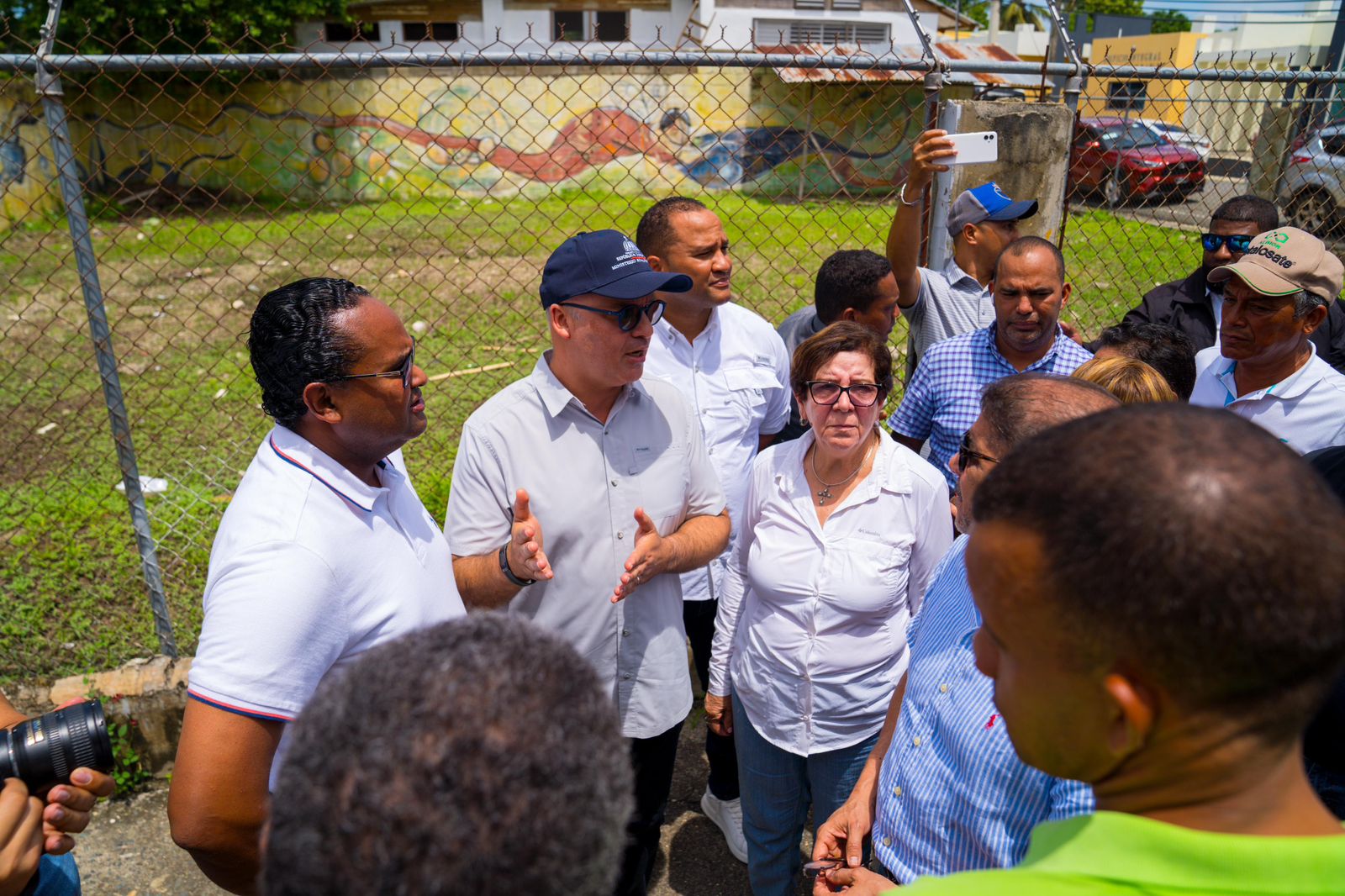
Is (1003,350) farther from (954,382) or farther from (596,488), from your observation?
(596,488)

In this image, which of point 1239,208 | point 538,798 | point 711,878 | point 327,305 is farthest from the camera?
point 1239,208

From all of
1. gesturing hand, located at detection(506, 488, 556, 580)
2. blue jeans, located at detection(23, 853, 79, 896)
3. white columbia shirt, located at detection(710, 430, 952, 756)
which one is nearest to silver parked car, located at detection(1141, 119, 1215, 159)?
white columbia shirt, located at detection(710, 430, 952, 756)

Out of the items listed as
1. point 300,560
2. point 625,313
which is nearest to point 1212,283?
point 625,313

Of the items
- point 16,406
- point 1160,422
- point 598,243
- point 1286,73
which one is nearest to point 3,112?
point 16,406

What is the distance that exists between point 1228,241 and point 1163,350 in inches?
62.7

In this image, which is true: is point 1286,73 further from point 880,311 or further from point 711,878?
point 711,878

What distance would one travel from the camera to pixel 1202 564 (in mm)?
862

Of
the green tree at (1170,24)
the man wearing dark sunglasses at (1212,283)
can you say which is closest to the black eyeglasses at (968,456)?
the man wearing dark sunglasses at (1212,283)

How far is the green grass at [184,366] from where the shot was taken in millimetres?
4379

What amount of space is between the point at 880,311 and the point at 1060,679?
2.67 meters

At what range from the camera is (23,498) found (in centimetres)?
545

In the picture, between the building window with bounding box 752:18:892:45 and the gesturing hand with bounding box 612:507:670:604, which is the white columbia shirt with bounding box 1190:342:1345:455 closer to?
the gesturing hand with bounding box 612:507:670:604

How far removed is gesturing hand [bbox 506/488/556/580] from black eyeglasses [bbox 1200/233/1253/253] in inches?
138

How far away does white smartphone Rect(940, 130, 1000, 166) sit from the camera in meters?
3.24
